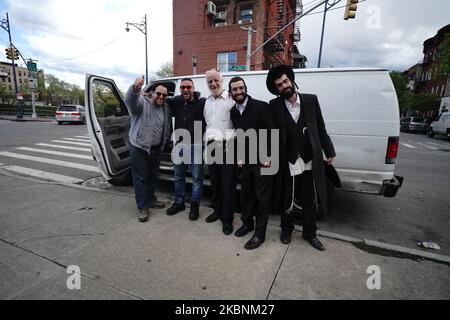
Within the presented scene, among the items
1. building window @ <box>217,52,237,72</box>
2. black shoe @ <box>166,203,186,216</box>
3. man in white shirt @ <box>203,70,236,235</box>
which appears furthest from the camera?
building window @ <box>217,52,237,72</box>

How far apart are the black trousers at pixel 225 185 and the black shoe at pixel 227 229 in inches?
2.2

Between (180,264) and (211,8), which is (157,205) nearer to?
(180,264)

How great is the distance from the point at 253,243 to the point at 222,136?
144 centimetres

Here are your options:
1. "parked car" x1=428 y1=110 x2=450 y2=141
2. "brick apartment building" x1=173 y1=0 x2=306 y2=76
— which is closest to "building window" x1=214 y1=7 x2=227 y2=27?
"brick apartment building" x1=173 y1=0 x2=306 y2=76

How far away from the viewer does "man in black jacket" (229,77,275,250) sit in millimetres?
2996

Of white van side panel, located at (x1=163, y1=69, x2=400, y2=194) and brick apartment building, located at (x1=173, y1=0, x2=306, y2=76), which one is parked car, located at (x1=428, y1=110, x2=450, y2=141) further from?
white van side panel, located at (x1=163, y1=69, x2=400, y2=194)

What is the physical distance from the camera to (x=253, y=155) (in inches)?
121

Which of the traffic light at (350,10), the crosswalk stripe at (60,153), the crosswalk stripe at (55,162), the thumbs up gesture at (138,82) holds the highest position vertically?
the traffic light at (350,10)

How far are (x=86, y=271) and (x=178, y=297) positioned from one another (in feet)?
3.45

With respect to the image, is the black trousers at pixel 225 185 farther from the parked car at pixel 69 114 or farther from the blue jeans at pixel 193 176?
the parked car at pixel 69 114

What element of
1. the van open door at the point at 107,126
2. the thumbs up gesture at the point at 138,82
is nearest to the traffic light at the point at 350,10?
the van open door at the point at 107,126

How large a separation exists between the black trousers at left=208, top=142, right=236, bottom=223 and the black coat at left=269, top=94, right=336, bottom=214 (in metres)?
0.62

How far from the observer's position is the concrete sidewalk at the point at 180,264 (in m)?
2.27
